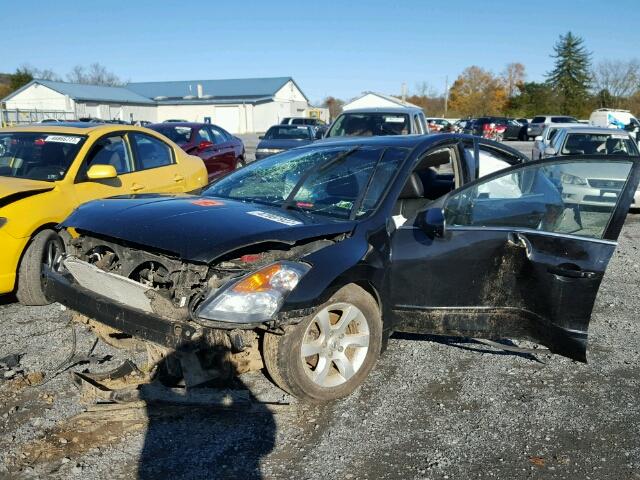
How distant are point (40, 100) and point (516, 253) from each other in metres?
52.9

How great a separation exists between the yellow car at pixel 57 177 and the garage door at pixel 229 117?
161ft

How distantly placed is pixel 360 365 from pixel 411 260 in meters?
0.76

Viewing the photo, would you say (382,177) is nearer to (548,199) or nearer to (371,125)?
(548,199)

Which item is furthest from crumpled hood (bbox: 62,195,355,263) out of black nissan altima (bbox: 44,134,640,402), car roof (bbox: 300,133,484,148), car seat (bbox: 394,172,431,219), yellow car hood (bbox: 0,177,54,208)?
yellow car hood (bbox: 0,177,54,208)

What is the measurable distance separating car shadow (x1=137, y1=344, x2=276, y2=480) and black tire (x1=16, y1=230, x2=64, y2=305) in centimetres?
227

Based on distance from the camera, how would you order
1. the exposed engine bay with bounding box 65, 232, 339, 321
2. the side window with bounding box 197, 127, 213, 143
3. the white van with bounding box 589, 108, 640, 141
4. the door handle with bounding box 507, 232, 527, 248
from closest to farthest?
the exposed engine bay with bounding box 65, 232, 339, 321, the door handle with bounding box 507, 232, 527, 248, the side window with bounding box 197, 127, 213, 143, the white van with bounding box 589, 108, 640, 141

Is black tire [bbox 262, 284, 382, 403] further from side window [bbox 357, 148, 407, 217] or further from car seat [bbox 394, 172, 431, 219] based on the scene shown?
car seat [bbox 394, 172, 431, 219]

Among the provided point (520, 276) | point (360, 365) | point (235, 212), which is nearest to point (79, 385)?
point (235, 212)

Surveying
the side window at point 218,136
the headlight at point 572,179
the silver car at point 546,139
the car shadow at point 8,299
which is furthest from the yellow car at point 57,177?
the silver car at point 546,139

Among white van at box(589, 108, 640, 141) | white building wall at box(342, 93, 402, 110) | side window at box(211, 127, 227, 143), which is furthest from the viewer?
white building wall at box(342, 93, 402, 110)

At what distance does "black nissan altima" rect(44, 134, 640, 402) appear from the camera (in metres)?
3.21

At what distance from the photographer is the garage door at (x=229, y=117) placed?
5544 centimetres

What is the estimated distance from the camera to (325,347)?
3.54 meters

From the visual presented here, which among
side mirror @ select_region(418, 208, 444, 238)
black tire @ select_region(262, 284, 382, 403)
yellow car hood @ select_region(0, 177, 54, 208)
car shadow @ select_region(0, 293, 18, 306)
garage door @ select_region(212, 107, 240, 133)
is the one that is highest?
garage door @ select_region(212, 107, 240, 133)
